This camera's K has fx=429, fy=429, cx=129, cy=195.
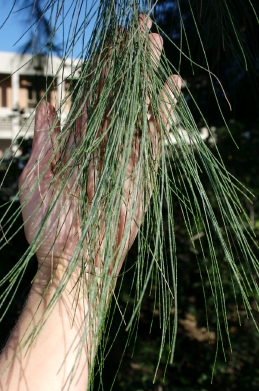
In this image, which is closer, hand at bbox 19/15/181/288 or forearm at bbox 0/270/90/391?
hand at bbox 19/15/181/288

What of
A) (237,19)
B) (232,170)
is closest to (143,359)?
(232,170)

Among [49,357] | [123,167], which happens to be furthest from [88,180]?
[49,357]

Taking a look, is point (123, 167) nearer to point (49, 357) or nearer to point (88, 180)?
point (88, 180)

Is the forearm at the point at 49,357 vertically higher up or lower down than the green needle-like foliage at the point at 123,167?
lower down

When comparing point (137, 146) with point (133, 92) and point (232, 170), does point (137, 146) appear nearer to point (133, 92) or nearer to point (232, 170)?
point (133, 92)

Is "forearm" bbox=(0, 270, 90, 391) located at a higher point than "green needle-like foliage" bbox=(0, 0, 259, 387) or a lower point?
lower

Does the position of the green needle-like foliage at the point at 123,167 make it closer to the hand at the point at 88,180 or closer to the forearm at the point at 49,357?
the hand at the point at 88,180

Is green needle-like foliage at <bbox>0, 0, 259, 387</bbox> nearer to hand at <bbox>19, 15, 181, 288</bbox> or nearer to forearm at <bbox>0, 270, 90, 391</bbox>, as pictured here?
hand at <bbox>19, 15, 181, 288</bbox>

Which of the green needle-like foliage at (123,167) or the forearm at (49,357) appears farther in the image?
the forearm at (49,357)

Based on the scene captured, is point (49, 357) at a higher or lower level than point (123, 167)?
lower

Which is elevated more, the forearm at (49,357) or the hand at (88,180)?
the hand at (88,180)

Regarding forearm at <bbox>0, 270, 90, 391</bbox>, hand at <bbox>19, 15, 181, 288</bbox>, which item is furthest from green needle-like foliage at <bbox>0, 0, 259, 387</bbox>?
forearm at <bbox>0, 270, 90, 391</bbox>

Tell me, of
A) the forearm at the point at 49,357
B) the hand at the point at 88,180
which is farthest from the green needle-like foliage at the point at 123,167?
the forearm at the point at 49,357

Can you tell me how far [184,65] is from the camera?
1509 mm
